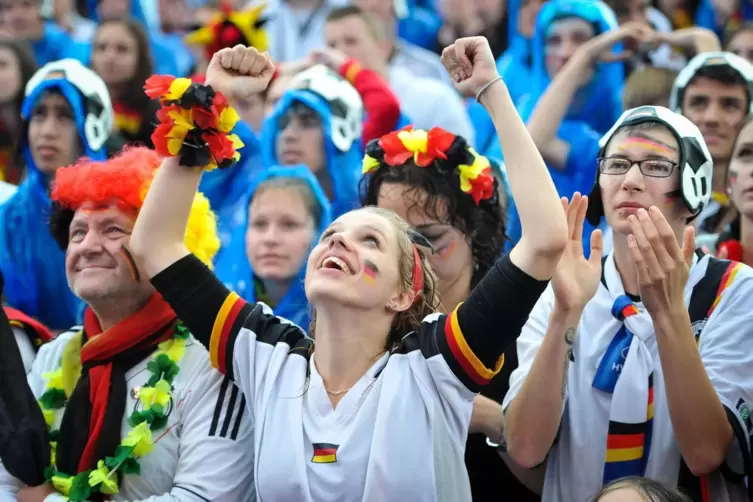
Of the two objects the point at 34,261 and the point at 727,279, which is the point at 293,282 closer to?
the point at 34,261

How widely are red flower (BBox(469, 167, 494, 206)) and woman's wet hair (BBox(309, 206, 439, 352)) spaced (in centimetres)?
64

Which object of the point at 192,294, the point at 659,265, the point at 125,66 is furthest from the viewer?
the point at 125,66

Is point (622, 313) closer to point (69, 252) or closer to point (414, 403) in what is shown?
point (414, 403)

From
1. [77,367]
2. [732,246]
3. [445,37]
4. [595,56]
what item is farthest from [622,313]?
[445,37]

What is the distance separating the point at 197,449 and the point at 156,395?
8.1 inches

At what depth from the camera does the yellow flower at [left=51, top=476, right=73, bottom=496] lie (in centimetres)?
326

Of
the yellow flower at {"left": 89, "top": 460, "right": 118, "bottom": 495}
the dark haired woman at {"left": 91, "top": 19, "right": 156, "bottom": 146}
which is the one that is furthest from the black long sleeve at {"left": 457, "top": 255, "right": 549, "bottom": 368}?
the dark haired woman at {"left": 91, "top": 19, "right": 156, "bottom": 146}

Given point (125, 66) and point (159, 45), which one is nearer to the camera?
point (125, 66)

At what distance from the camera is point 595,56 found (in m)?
5.31

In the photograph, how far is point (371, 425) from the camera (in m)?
2.93

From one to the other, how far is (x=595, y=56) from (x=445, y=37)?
2.54m

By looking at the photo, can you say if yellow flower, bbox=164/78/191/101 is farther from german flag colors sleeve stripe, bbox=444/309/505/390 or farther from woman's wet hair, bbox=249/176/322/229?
woman's wet hair, bbox=249/176/322/229

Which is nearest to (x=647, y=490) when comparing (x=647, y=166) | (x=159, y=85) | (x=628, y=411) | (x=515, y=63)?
(x=628, y=411)

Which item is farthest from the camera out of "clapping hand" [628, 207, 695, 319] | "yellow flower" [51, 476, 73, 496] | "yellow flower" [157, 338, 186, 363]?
"yellow flower" [157, 338, 186, 363]
